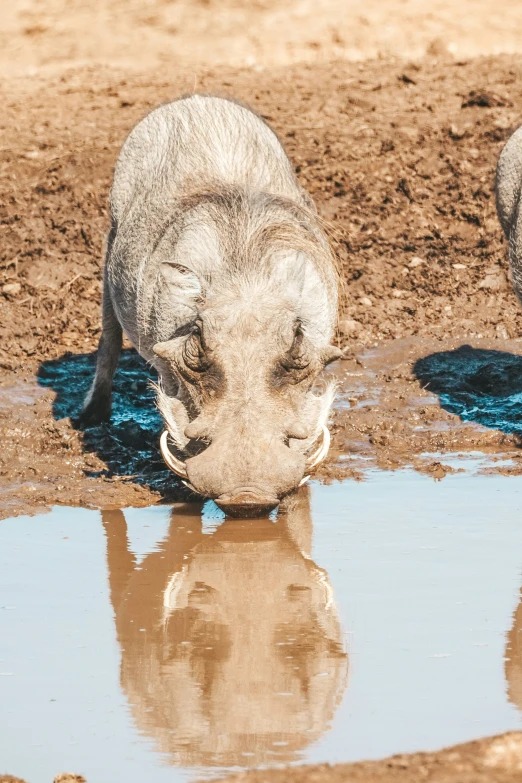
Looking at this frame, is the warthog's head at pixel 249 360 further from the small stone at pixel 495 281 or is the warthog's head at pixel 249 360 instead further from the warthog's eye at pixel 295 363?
the small stone at pixel 495 281

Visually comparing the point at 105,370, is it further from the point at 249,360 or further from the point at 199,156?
the point at 249,360

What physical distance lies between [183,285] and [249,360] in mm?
537

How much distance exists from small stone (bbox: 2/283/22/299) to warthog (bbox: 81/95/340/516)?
5.92 ft

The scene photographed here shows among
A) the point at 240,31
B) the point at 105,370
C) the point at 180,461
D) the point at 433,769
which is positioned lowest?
the point at 240,31

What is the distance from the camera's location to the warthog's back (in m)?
5.56

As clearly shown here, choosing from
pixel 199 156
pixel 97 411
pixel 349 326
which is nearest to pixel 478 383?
pixel 349 326

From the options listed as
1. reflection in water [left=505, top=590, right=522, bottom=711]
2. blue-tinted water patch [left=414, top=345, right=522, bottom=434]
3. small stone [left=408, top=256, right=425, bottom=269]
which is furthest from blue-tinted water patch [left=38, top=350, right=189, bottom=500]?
small stone [left=408, top=256, right=425, bottom=269]

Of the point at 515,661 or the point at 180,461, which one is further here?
the point at 180,461

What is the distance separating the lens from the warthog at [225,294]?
4395 millimetres

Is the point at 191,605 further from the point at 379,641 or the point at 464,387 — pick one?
the point at 464,387

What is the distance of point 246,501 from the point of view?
4.27 metres

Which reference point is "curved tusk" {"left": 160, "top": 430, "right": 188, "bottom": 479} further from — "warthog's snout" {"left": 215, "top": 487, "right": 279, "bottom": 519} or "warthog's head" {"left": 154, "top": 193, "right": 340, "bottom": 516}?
"warthog's snout" {"left": 215, "top": 487, "right": 279, "bottom": 519}

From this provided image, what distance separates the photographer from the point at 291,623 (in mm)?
3947

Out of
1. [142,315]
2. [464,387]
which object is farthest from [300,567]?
[464,387]
